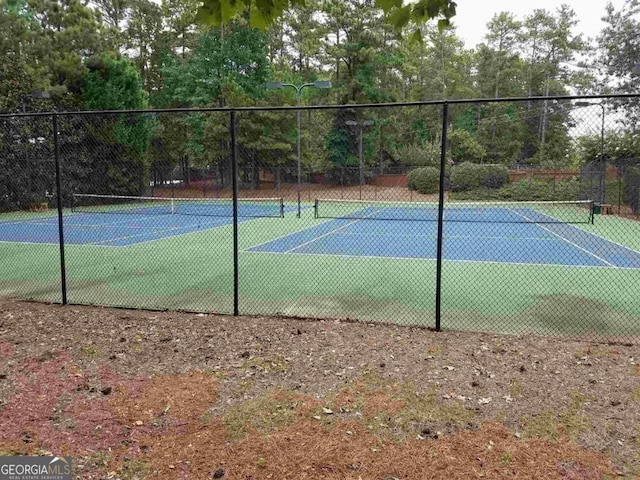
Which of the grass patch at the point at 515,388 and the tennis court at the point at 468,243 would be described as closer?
the grass patch at the point at 515,388

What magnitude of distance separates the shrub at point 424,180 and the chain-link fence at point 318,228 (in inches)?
3.9

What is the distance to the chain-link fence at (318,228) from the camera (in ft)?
22.5

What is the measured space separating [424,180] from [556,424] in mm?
19290

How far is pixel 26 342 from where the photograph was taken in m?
5.20

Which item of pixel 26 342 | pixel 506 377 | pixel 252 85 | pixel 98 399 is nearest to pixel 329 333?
pixel 506 377

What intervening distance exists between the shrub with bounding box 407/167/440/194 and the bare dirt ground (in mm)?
16829

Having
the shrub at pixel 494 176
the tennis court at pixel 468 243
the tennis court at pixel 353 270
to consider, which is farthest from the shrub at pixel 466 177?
the tennis court at pixel 353 270

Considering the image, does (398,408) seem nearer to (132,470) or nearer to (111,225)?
(132,470)

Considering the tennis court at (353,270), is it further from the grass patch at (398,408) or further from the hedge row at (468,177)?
→ the hedge row at (468,177)

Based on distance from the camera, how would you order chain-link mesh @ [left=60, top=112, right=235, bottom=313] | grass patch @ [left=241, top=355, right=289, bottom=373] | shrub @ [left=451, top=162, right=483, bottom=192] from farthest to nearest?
shrub @ [left=451, top=162, right=483, bottom=192], chain-link mesh @ [left=60, top=112, right=235, bottom=313], grass patch @ [left=241, top=355, right=289, bottom=373]

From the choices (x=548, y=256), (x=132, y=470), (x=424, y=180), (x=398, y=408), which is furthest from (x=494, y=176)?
(x=132, y=470)

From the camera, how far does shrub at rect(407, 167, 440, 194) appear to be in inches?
857

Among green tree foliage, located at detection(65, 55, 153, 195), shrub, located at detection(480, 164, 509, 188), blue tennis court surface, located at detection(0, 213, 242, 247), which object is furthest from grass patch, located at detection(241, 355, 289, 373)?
green tree foliage, located at detection(65, 55, 153, 195)

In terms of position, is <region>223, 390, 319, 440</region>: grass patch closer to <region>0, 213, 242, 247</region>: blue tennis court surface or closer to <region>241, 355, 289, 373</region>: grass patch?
<region>241, 355, 289, 373</region>: grass patch
